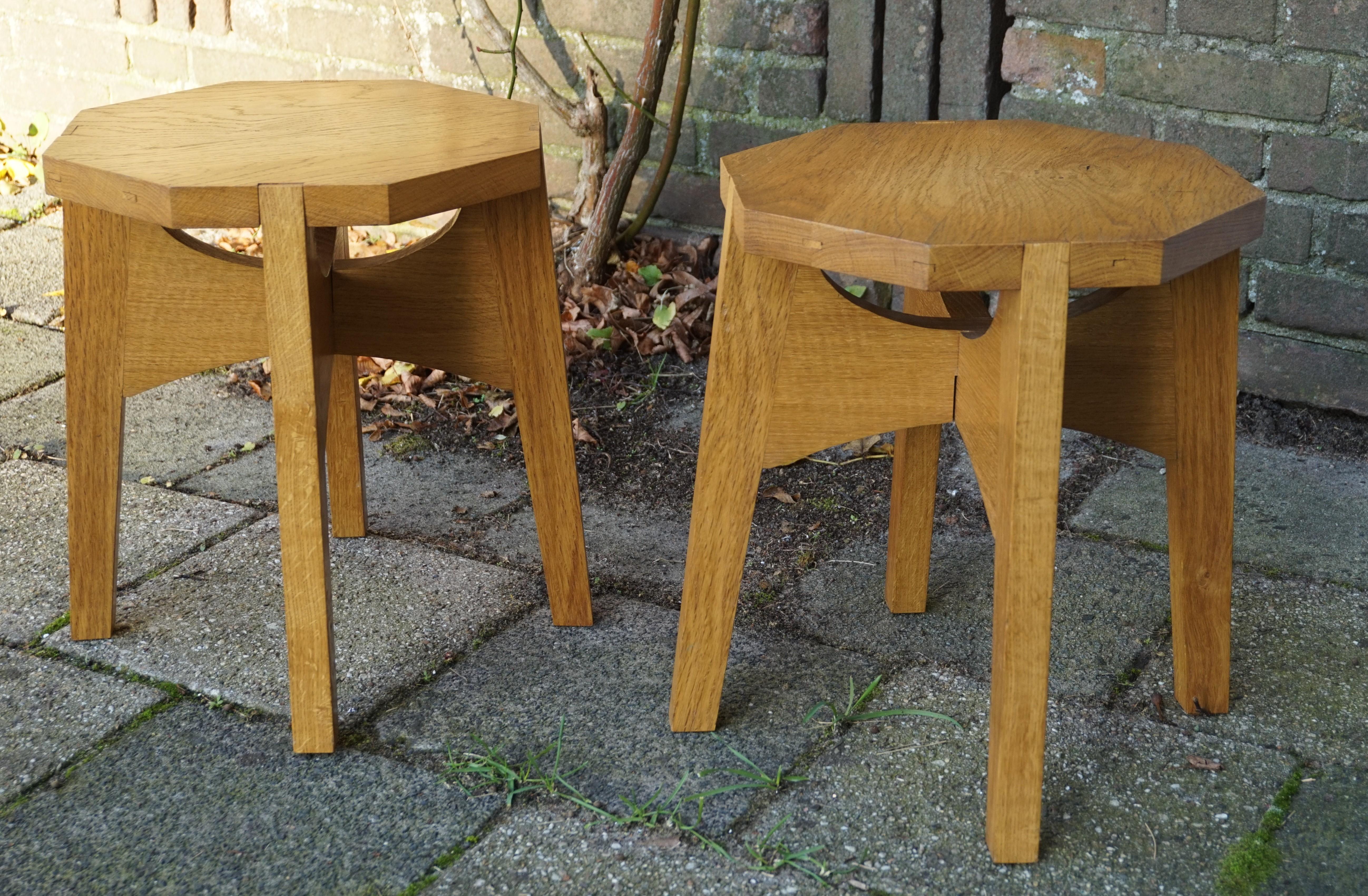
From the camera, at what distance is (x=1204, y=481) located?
1711 mm

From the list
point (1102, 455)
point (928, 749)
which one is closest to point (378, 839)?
point (928, 749)

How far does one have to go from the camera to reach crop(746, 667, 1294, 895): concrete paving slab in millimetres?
1537

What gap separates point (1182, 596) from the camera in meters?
1.79

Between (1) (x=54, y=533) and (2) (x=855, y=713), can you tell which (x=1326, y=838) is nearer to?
(2) (x=855, y=713)

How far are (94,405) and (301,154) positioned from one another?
526 millimetres

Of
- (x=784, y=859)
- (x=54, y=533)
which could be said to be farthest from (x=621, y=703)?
(x=54, y=533)

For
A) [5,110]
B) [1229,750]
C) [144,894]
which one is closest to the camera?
[144,894]

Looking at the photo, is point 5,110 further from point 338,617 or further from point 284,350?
point 284,350

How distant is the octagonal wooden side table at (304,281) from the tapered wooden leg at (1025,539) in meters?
0.71

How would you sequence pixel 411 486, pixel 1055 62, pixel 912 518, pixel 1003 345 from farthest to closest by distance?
pixel 1055 62 → pixel 411 486 → pixel 912 518 → pixel 1003 345

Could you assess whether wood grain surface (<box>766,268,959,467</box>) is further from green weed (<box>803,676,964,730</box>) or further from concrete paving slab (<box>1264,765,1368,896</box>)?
concrete paving slab (<box>1264,765,1368,896</box>)

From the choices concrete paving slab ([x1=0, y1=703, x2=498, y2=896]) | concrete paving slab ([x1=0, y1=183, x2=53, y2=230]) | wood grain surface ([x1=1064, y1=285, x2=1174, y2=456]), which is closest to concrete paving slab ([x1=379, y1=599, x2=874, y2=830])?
concrete paving slab ([x1=0, y1=703, x2=498, y2=896])

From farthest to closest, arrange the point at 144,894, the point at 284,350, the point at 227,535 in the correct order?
the point at 227,535
the point at 284,350
the point at 144,894

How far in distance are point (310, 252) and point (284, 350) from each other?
0.13 m
